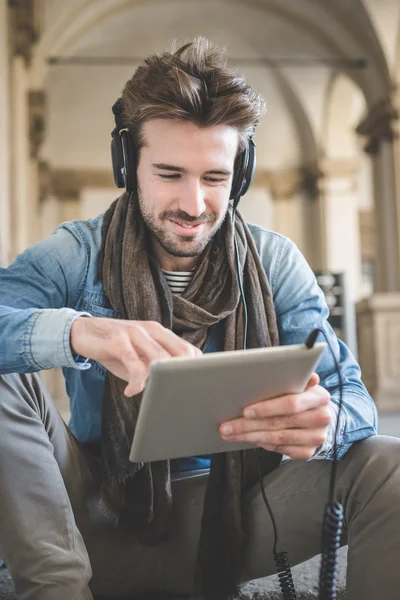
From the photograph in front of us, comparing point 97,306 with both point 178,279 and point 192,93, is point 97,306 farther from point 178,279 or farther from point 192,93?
point 192,93

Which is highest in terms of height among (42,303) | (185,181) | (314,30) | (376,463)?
(314,30)

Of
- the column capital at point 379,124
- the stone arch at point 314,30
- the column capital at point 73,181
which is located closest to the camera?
the column capital at point 379,124

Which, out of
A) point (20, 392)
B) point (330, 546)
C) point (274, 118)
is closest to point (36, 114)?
point (274, 118)

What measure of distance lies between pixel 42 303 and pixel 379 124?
10445 millimetres

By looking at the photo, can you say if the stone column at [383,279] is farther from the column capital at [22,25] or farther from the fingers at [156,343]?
the fingers at [156,343]

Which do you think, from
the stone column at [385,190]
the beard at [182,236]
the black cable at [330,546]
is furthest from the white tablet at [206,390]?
the stone column at [385,190]

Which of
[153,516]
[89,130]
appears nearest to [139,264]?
[153,516]

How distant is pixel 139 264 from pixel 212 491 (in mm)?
600

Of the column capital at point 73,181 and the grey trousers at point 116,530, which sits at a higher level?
the column capital at point 73,181

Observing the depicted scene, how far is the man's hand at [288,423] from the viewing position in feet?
4.63

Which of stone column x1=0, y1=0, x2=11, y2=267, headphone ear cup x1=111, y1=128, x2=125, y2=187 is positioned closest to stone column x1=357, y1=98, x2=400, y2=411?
stone column x1=0, y1=0, x2=11, y2=267

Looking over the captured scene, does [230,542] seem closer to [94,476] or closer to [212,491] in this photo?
[212,491]

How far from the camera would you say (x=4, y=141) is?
8.72m

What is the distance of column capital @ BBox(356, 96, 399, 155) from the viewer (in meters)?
11.1
